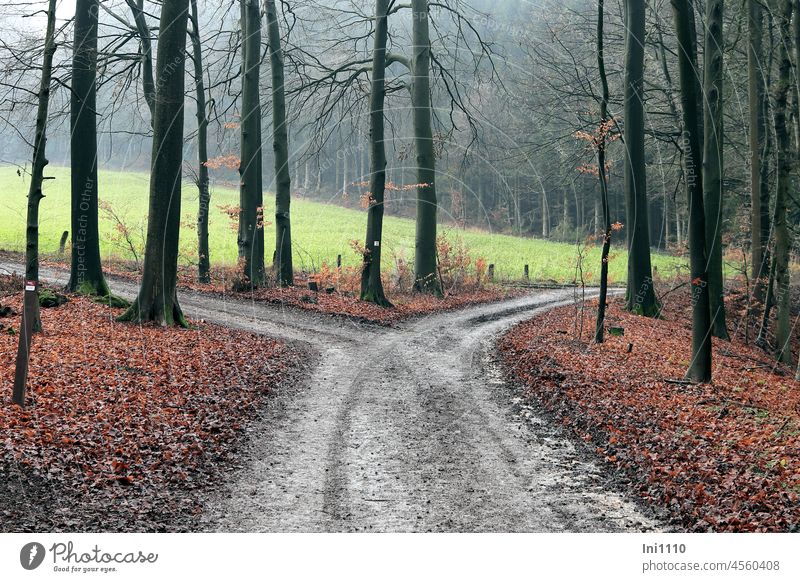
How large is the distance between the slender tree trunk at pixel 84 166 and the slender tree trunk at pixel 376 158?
7.51m

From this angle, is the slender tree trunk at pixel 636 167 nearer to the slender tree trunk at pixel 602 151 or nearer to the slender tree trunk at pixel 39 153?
the slender tree trunk at pixel 602 151

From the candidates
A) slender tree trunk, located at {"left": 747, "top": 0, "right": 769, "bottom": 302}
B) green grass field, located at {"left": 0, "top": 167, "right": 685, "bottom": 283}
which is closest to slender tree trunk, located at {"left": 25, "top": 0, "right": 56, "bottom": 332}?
slender tree trunk, located at {"left": 747, "top": 0, "right": 769, "bottom": 302}

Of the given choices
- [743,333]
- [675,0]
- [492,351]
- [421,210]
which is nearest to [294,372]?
[492,351]

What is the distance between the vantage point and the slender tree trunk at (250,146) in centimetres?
2327

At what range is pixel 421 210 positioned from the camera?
26.0m

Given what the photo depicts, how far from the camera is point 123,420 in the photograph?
9.30 meters

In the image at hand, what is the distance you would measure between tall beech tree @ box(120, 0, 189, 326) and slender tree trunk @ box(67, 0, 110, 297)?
3294mm

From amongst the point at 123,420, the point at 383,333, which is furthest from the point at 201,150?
the point at 123,420

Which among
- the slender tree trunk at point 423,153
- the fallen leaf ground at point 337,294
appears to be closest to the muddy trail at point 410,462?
the fallen leaf ground at point 337,294

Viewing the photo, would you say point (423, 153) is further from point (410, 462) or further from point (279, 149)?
point (410, 462)

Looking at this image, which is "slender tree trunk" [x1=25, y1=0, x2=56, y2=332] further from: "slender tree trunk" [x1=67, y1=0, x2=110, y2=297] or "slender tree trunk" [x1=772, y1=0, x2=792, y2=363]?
"slender tree trunk" [x1=772, y1=0, x2=792, y2=363]

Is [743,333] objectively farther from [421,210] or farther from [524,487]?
[524,487]

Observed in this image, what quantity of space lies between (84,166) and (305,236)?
2633 cm

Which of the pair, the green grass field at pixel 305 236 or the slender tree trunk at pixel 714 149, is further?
the green grass field at pixel 305 236
